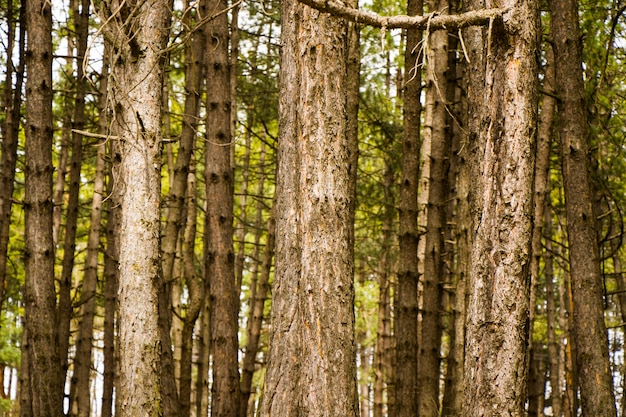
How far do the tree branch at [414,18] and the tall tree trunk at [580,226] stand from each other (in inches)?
146

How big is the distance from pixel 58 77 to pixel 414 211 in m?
10.8

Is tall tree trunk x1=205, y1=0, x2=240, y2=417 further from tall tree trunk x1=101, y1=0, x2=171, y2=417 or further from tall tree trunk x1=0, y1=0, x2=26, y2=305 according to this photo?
tall tree trunk x1=0, y1=0, x2=26, y2=305

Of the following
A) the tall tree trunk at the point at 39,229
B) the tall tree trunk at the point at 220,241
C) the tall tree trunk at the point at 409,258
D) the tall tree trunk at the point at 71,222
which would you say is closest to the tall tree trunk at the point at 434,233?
the tall tree trunk at the point at 409,258

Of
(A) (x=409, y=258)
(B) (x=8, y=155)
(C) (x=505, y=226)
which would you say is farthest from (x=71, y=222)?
(C) (x=505, y=226)

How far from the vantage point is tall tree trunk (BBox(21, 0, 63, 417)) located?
7.84 metres

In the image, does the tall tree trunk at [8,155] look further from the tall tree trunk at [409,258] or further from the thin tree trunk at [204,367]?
the tall tree trunk at [409,258]

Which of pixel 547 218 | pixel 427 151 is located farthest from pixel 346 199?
pixel 547 218

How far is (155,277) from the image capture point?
5977 mm

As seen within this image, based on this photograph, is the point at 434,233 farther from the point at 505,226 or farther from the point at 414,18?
the point at 414,18

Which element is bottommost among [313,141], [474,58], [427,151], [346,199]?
[346,199]

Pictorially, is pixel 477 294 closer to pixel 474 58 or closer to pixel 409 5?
pixel 474 58

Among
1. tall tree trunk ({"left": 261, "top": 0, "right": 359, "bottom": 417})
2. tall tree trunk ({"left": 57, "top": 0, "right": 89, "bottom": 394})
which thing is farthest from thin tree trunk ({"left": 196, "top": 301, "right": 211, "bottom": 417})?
tall tree trunk ({"left": 261, "top": 0, "right": 359, "bottom": 417})

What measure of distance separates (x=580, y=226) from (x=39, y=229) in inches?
226

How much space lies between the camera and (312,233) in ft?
16.4
